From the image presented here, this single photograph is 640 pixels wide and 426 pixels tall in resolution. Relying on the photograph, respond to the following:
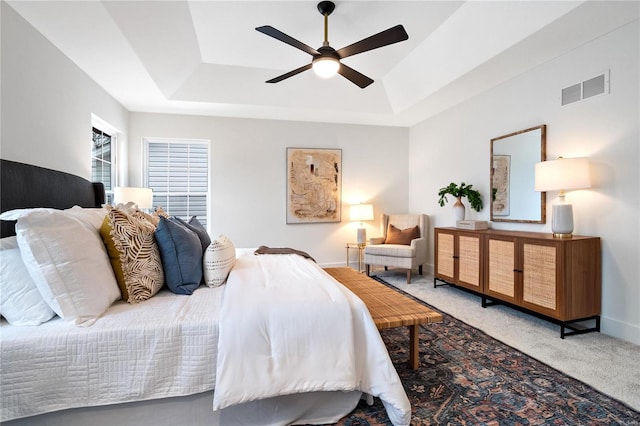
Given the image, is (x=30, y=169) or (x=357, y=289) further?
(x=357, y=289)

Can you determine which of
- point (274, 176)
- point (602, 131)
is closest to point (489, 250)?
point (602, 131)

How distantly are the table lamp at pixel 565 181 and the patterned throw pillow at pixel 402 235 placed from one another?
2.17 meters

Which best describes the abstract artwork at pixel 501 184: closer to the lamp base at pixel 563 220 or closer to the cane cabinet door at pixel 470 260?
the cane cabinet door at pixel 470 260

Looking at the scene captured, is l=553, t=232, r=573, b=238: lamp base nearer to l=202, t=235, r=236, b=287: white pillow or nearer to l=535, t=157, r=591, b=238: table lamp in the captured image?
l=535, t=157, r=591, b=238: table lamp

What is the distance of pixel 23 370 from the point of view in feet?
4.23

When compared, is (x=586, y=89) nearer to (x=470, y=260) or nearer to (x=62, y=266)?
(x=470, y=260)

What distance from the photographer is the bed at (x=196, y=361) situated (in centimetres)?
133

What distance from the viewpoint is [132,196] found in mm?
3664

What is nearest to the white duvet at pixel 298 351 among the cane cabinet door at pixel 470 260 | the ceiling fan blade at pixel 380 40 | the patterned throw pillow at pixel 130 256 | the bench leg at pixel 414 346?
the patterned throw pillow at pixel 130 256

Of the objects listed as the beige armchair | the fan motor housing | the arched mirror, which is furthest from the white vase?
the fan motor housing

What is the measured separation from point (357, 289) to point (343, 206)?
297 cm

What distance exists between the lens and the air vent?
2.74 metres

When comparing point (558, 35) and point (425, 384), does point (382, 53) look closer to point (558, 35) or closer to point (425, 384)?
point (558, 35)

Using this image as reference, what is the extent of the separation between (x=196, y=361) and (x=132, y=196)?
2.87 meters
